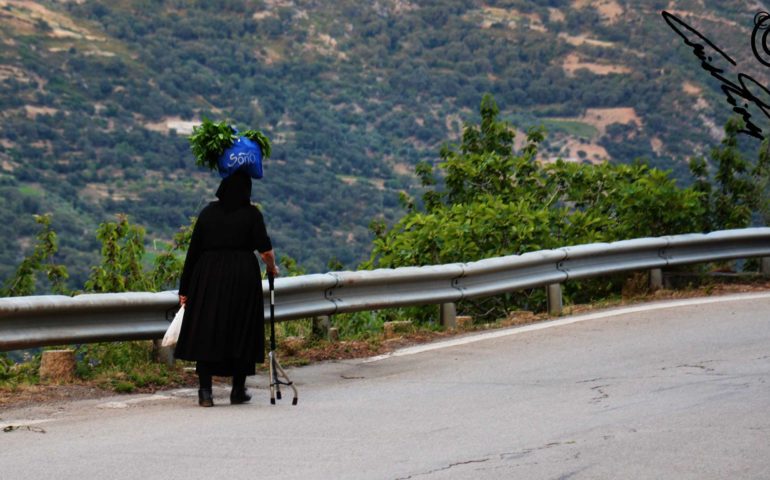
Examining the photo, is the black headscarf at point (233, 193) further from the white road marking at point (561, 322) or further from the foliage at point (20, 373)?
the white road marking at point (561, 322)

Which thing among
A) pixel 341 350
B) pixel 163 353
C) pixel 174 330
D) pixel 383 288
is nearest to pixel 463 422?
pixel 174 330

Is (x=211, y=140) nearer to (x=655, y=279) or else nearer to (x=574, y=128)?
(x=655, y=279)

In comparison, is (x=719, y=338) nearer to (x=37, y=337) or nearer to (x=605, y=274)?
(x=605, y=274)

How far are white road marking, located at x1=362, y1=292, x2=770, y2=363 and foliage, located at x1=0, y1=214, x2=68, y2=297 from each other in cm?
469

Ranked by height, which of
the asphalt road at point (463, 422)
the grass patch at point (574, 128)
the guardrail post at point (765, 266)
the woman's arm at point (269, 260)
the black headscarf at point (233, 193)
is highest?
the grass patch at point (574, 128)

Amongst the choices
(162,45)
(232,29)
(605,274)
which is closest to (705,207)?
(605,274)

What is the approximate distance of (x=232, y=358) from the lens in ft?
30.5

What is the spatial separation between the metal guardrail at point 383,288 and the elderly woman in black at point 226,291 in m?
0.69

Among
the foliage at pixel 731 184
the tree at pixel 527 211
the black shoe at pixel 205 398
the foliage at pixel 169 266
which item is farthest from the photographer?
the foliage at pixel 731 184

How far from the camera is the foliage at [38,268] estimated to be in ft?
48.8

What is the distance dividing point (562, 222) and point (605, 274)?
191 cm

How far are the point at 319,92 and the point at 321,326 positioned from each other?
381 feet

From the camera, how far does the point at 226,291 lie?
933cm

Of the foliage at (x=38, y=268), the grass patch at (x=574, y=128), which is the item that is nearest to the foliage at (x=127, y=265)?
the foliage at (x=38, y=268)
